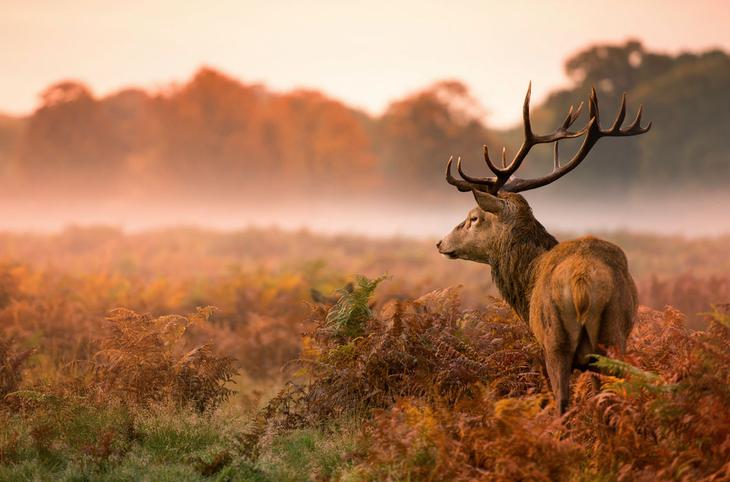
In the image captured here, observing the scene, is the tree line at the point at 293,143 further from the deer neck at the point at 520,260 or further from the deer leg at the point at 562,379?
the deer leg at the point at 562,379

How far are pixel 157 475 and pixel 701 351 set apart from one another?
4020 mm

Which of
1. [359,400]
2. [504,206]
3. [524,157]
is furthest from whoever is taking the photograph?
[359,400]

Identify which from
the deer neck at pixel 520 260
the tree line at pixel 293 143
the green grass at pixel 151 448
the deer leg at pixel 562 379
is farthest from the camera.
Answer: the tree line at pixel 293 143

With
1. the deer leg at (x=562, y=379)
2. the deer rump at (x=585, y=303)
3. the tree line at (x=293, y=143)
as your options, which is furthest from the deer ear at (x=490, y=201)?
the tree line at (x=293, y=143)

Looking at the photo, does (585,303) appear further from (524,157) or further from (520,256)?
(524,157)

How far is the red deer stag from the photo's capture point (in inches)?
255

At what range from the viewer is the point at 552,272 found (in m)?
6.83

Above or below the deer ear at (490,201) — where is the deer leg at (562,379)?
below

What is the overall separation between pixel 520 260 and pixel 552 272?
0.63m

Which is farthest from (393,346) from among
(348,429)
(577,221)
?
(577,221)

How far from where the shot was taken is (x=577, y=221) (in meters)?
54.5

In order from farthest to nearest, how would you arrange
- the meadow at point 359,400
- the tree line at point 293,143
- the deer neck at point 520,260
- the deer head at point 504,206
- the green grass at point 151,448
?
the tree line at point 293,143
the deer head at point 504,206
the deer neck at point 520,260
the green grass at point 151,448
the meadow at point 359,400

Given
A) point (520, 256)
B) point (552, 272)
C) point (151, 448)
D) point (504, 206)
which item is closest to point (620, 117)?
point (504, 206)

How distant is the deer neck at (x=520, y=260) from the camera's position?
24.3 ft
